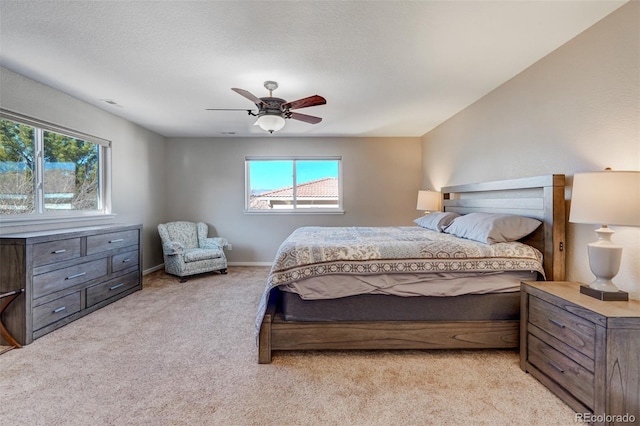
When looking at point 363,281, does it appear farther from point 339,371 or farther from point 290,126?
point 290,126

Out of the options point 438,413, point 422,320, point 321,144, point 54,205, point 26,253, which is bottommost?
point 438,413

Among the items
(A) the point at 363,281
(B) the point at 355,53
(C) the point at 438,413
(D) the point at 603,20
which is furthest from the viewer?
(B) the point at 355,53

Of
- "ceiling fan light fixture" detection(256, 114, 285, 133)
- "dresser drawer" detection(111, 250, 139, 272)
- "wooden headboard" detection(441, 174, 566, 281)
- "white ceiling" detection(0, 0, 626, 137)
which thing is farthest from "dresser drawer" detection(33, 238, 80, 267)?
"wooden headboard" detection(441, 174, 566, 281)

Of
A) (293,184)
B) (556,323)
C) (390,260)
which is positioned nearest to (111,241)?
(293,184)

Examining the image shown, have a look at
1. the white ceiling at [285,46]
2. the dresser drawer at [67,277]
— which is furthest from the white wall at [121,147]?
the dresser drawer at [67,277]

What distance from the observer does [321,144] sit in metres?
5.12

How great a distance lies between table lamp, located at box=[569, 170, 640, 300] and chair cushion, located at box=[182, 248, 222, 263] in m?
4.27

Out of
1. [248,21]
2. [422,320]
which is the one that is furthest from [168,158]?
[422,320]

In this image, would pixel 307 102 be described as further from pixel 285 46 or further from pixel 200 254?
pixel 200 254

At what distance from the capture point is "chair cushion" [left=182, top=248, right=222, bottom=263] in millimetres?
4137

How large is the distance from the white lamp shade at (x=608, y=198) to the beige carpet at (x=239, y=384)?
1.11 metres

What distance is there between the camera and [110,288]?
323 cm

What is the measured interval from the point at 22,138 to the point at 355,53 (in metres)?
3.38

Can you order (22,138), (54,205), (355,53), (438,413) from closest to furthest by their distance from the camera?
(438,413)
(355,53)
(22,138)
(54,205)
